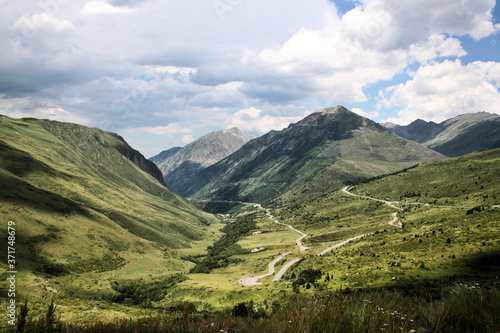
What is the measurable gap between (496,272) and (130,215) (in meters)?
200

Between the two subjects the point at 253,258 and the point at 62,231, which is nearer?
the point at 62,231

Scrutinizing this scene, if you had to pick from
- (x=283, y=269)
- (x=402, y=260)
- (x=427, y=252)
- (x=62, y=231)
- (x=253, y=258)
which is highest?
(x=62, y=231)

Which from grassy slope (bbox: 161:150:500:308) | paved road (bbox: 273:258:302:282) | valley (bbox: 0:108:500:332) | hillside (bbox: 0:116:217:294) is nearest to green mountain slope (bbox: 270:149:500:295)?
grassy slope (bbox: 161:150:500:308)

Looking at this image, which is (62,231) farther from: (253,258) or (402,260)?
(402,260)

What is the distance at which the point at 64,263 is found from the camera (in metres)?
102

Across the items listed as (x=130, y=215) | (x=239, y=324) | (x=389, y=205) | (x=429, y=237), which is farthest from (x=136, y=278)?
(x=389, y=205)

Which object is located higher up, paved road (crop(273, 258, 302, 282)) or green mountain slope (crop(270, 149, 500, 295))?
green mountain slope (crop(270, 149, 500, 295))

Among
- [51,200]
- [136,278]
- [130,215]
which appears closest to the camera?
[136,278]

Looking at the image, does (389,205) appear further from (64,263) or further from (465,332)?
(465,332)

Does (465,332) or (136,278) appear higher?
(465,332)

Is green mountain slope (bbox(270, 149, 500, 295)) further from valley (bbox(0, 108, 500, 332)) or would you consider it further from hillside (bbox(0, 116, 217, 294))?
hillside (bbox(0, 116, 217, 294))

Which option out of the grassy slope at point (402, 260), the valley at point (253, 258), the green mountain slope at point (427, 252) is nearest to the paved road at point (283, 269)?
the valley at point (253, 258)

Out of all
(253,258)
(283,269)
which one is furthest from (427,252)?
(253,258)

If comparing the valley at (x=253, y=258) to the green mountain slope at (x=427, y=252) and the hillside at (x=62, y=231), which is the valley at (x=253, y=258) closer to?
the green mountain slope at (x=427, y=252)
